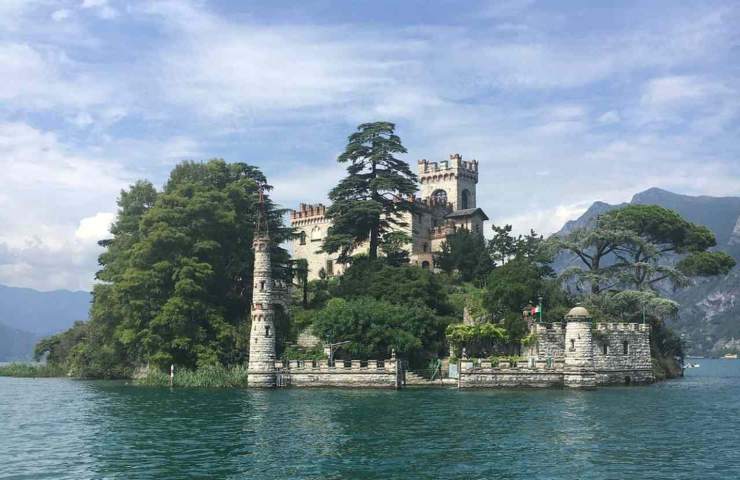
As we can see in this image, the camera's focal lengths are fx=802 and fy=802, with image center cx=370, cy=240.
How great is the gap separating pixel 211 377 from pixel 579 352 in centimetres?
2260

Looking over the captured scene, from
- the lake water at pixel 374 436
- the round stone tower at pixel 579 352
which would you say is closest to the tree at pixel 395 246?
the round stone tower at pixel 579 352

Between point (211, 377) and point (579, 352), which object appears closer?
point (579, 352)

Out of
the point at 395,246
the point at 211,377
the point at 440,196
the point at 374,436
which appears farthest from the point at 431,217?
the point at 374,436

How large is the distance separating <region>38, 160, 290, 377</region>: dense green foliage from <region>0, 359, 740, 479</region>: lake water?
30.6ft

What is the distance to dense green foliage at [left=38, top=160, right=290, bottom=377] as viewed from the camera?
53.4 m

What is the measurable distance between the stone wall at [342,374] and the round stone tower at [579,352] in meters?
10.0

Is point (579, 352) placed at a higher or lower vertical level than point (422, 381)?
higher

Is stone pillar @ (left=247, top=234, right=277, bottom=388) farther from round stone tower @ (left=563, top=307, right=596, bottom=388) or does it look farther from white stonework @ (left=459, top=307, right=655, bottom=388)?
round stone tower @ (left=563, top=307, right=596, bottom=388)

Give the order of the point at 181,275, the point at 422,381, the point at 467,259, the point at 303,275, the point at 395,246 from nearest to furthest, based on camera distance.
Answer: the point at 422,381
the point at 181,275
the point at 395,246
the point at 303,275
the point at 467,259

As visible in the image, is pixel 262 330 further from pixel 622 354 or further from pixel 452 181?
pixel 452 181

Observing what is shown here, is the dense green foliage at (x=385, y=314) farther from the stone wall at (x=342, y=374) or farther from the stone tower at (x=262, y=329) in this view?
the stone tower at (x=262, y=329)

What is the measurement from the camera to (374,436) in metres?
28.2

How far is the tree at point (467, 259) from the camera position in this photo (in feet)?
222

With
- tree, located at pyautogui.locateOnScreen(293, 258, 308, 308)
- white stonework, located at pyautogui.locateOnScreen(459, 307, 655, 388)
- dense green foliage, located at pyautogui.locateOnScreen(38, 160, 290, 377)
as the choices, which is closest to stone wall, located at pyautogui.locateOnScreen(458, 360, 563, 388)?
white stonework, located at pyautogui.locateOnScreen(459, 307, 655, 388)
